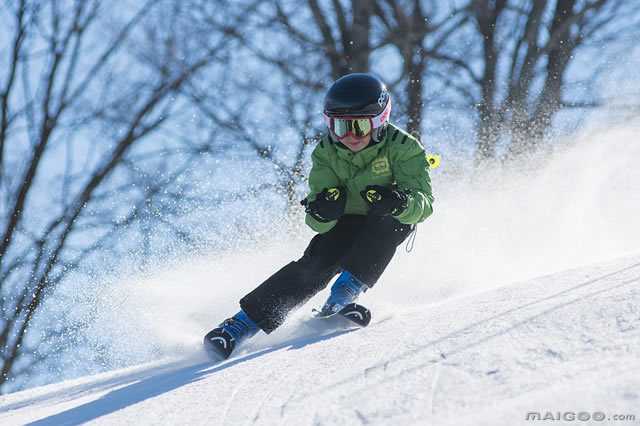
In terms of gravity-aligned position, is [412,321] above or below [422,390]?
above

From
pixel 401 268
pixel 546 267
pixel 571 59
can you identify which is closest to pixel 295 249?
pixel 401 268

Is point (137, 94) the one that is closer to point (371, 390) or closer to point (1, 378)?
point (1, 378)

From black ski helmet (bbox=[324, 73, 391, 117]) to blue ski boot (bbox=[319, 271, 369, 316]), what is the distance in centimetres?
78

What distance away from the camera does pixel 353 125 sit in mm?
3377

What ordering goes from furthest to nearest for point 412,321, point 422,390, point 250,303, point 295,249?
point 295,249
point 250,303
point 412,321
point 422,390

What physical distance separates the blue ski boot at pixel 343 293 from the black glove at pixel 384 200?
1.22 ft

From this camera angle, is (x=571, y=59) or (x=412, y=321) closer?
(x=412, y=321)

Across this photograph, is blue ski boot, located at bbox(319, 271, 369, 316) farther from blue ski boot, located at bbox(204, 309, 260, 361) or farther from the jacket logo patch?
the jacket logo patch

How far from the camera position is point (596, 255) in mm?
4613

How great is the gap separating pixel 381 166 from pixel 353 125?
0.28 m

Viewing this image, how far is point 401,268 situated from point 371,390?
345cm

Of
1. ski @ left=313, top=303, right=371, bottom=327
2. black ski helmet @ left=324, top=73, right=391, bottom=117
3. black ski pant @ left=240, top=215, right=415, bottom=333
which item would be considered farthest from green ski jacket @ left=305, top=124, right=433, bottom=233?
ski @ left=313, top=303, right=371, bottom=327

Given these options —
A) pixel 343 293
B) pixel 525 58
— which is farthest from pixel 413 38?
pixel 343 293

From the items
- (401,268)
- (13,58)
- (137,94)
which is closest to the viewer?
(401,268)
